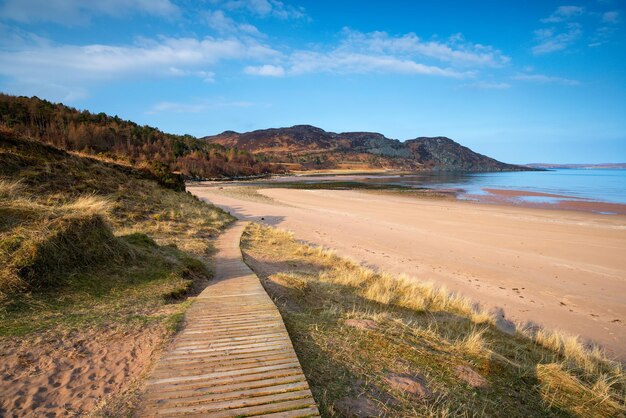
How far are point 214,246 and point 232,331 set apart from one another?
27.0ft

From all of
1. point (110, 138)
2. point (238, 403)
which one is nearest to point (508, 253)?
point (238, 403)

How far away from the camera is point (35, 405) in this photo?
3.08 m

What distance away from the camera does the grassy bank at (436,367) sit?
3.71 metres

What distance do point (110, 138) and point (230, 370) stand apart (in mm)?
83721

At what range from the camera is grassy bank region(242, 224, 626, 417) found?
3.71 m

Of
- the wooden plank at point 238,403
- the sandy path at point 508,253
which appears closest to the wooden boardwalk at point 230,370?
the wooden plank at point 238,403

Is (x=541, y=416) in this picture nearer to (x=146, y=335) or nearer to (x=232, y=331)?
(x=232, y=331)

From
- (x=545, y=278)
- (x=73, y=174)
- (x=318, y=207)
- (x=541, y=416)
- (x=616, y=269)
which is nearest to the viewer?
(x=541, y=416)

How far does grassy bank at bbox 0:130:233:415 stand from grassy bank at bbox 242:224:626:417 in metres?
1.94

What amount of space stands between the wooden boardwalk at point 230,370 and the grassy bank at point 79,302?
29cm

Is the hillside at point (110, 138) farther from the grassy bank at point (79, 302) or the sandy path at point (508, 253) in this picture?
the grassy bank at point (79, 302)

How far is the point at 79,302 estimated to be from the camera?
5438 millimetres

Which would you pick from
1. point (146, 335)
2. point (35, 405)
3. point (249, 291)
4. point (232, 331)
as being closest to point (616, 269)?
point (249, 291)

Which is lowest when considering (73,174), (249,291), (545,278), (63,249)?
(545,278)
